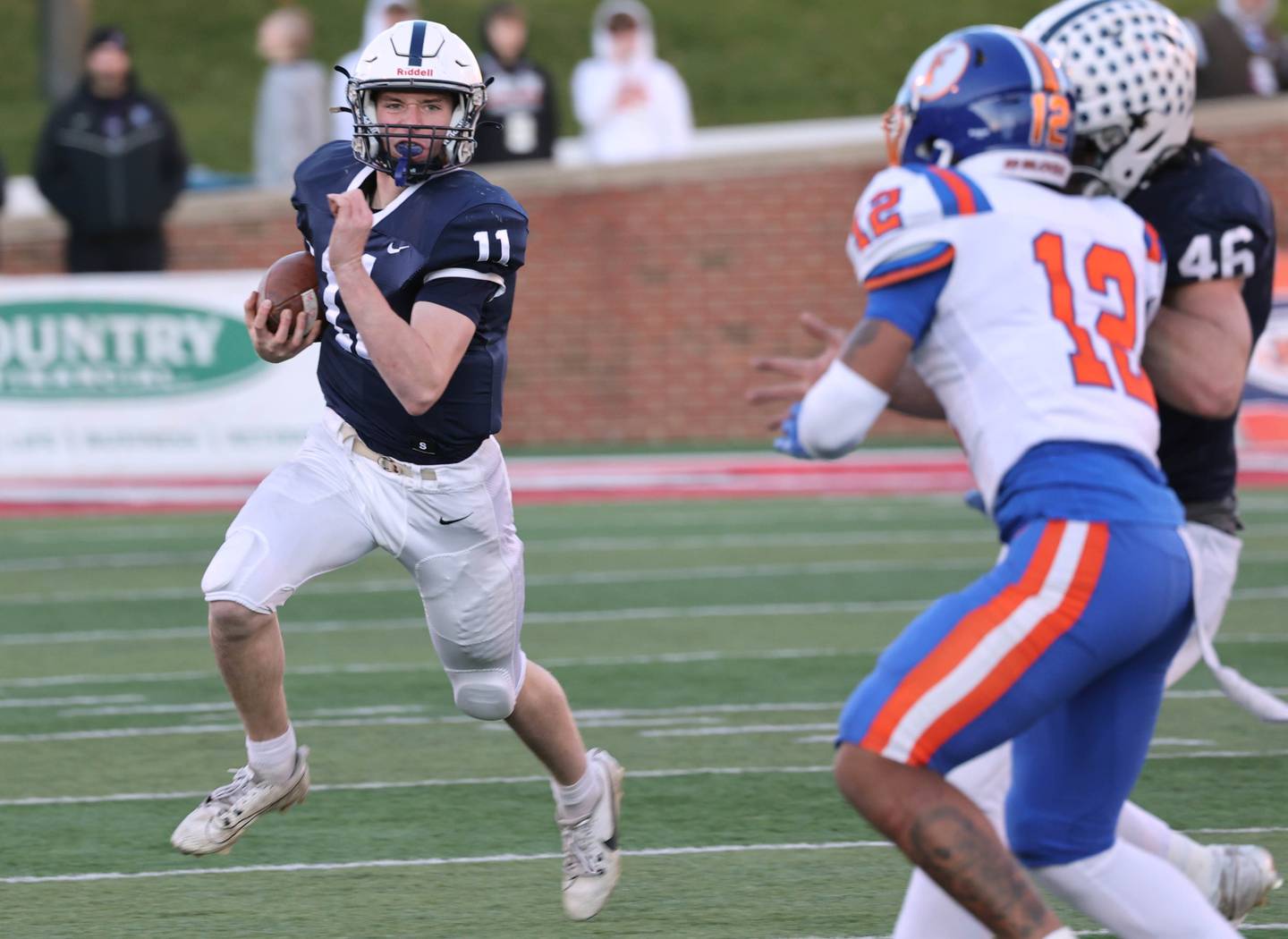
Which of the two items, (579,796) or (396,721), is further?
(396,721)

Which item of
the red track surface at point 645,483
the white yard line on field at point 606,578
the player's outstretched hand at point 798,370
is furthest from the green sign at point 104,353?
the player's outstretched hand at point 798,370

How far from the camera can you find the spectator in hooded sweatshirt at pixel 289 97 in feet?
44.9

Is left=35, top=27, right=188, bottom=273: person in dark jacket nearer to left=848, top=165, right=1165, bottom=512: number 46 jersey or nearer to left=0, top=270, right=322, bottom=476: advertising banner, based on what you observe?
left=0, top=270, right=322, bottom=476: advertising banner

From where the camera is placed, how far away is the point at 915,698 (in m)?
3.23

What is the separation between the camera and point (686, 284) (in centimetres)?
1459

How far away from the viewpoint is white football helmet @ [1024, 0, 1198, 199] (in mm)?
4094

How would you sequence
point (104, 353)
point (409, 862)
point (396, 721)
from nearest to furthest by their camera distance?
point (409, 862) < point (396, 721) < point (104, 353)

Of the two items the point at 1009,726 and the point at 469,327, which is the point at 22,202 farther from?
the point at 1009,726

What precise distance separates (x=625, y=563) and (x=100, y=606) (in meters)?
2.26

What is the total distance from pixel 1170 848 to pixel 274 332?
6.74 feet

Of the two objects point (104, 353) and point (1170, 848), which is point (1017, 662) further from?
point (104, 353)

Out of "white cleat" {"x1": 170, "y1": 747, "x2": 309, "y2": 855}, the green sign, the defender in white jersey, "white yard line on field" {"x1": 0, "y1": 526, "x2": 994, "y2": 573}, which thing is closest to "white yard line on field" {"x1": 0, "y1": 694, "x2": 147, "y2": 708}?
"white cleat" {"x1": 170, "y1": 747, "x2": 309, "y2": 855}

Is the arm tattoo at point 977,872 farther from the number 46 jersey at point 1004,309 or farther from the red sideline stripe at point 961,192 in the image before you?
the red sideline stripe at point 961,192

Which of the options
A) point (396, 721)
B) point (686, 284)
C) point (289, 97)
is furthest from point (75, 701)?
point (686, 284)
